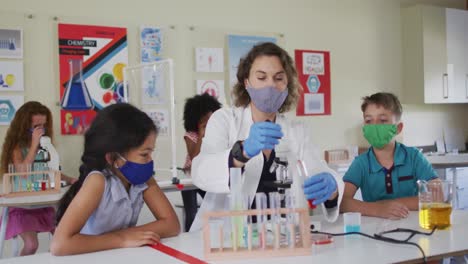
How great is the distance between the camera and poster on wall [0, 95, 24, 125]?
12.1 feet

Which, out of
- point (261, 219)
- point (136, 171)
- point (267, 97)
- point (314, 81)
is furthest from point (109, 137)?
point (314, 81)

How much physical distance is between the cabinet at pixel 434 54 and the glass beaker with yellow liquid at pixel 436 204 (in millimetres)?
4005

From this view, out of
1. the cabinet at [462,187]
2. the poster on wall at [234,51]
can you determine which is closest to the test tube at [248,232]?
the poster on wall at [234,51]

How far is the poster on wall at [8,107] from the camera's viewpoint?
3674mm

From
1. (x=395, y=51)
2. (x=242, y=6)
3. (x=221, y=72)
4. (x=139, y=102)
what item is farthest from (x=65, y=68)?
(x=395, y=51)

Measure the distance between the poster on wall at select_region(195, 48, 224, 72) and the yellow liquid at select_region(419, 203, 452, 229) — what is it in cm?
295

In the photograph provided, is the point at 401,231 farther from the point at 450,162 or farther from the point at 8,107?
the point at 450,162

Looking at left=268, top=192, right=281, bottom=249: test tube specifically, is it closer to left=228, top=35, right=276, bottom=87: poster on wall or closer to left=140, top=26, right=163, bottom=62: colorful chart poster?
left=140, top=26, right=163, bottom=62: colorful chart poster

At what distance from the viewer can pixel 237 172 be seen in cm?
153

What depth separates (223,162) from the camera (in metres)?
1.70

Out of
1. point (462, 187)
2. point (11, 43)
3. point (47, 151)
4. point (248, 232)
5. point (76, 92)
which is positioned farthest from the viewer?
point (462, 187)

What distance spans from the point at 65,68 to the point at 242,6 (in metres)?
1.66

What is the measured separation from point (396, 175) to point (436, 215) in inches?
19.4

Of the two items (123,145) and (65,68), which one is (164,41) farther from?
(123,145)
